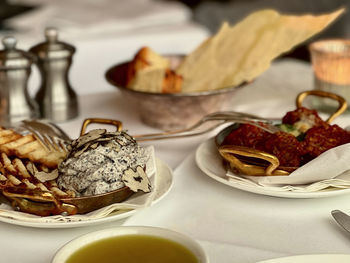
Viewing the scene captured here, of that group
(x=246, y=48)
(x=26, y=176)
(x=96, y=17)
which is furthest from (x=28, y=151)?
(x=96, y=17)

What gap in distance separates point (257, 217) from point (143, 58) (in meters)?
0.60

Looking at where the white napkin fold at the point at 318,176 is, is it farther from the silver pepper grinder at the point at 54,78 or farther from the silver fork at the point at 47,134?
the silver pepper grinder at the point at 54,78

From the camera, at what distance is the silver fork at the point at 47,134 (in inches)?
33.1

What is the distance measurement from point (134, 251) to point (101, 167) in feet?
0.55

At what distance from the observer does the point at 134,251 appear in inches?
22.2

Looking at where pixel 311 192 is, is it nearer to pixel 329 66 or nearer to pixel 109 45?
pixel 329 66

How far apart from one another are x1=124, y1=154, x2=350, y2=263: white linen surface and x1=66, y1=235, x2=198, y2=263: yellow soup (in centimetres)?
9

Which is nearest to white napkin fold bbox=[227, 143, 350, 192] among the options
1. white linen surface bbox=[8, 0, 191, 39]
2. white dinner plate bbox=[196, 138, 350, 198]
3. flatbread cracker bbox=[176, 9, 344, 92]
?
white dinner plate bbox=[196, 138, 350, 198]

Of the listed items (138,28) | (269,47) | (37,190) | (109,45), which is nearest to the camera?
(37,190)

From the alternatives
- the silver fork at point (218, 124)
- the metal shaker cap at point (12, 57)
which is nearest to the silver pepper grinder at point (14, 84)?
the metal shaker cap at point (12, 57)

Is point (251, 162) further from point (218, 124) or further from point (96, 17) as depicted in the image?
point (96, 17)

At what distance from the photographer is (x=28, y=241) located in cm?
68

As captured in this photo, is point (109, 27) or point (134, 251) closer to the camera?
point (134, 251)

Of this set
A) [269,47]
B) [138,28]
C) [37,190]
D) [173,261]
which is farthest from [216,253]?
[138,28]
